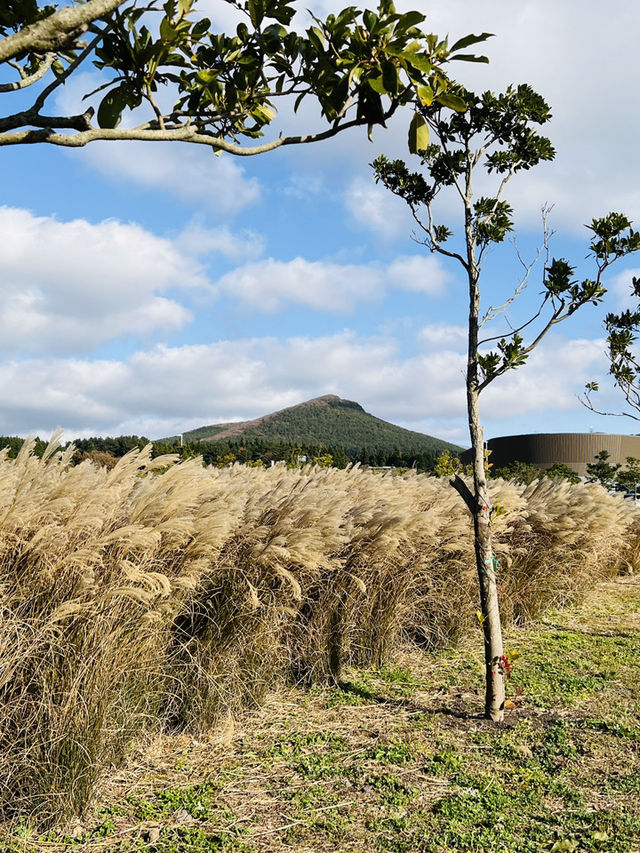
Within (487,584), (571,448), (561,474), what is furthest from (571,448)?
(487,584)

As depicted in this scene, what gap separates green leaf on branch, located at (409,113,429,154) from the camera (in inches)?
84.7

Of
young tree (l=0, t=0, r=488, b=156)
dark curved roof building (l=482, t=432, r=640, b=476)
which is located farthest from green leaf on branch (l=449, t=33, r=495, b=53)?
dark curved roof building (l=482, t=432, r=640, b=476)

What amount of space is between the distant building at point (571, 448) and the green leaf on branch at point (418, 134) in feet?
215

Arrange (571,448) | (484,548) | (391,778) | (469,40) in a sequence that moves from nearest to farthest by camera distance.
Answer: (469,40)
(391,778)
(484,548)
(571,448)

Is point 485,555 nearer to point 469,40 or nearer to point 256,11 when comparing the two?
point 469,40

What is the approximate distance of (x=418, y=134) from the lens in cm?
215

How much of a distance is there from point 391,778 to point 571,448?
6899 cm

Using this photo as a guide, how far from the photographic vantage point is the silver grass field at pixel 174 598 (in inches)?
115

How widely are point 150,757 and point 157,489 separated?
1.37 metres

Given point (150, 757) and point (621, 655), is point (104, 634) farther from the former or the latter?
point (621, 655)

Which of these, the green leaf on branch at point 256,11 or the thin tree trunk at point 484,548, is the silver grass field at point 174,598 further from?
the green leaf on branch at point 256,11

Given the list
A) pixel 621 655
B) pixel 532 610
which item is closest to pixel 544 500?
pixel 532 610

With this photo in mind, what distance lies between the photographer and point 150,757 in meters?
3.49

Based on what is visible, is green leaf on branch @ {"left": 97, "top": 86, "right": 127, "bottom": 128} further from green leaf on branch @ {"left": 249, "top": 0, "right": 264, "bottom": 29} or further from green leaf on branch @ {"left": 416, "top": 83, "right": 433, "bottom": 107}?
green leaf on branch @ {"left": 416, "top": 83, "right": 433, "bottom": 107}
